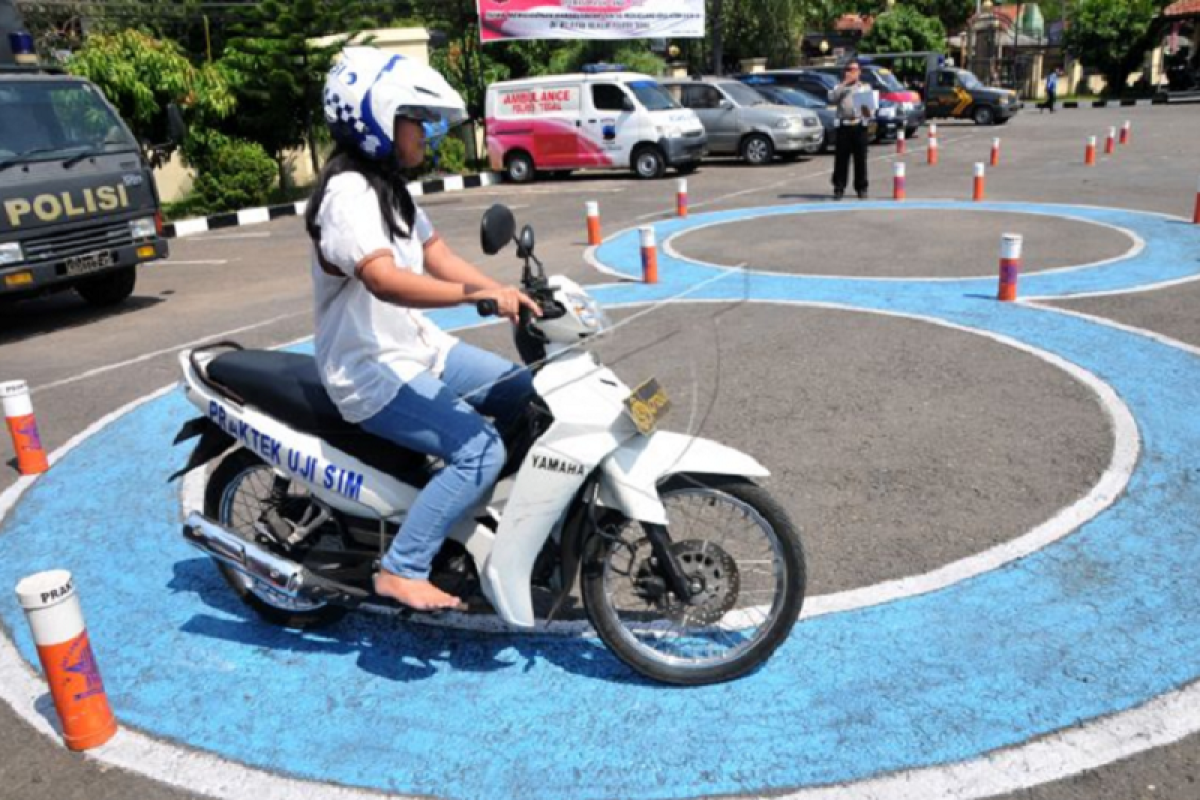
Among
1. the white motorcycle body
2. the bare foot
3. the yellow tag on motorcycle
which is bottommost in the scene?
the bare foot

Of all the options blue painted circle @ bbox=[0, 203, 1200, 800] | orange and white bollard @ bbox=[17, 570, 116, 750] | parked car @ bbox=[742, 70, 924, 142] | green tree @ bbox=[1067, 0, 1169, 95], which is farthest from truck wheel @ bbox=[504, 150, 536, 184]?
green tree @ bbox=[1067, 0, 1169, 95]

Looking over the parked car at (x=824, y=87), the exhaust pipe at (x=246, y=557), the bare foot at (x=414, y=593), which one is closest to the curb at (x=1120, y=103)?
the parked car at (x=824, y=87)

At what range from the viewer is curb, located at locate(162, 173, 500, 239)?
55.5ft

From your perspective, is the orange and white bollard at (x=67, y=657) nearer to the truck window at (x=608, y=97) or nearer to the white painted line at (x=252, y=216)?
the white painted line at (x=252, y=216)

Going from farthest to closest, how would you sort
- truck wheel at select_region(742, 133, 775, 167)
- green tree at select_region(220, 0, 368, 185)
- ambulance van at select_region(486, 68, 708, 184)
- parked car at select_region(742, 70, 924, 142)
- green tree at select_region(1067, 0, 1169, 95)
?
green tree at select_region(1067, 0, 1169, 95) < parked car at select_region(742, 70, 924, 142) < truck wheel at select_region(742, 133, 775, 167) < ambulance van at select_region(486, 68, 708, 184) < green tree at select_region(220, 0, 368, 185)

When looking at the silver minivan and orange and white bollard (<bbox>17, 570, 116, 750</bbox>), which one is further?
the silver minivan

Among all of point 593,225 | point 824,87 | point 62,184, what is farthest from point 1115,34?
point 62,184

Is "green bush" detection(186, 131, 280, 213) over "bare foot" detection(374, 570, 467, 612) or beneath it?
over

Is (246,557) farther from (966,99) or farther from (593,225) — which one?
(966,99)

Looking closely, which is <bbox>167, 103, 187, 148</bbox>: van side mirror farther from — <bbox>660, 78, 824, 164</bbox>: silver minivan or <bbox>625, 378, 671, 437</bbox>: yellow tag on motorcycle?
<bbox>660, 78, 824, 164</bbox>: silver minivan

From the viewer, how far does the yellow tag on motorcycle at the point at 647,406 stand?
3.10 meters

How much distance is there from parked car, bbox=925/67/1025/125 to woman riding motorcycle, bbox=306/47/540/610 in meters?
31.2

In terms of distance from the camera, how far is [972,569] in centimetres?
411

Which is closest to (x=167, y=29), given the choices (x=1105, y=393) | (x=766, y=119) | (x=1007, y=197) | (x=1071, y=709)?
(x=766, y=119)
